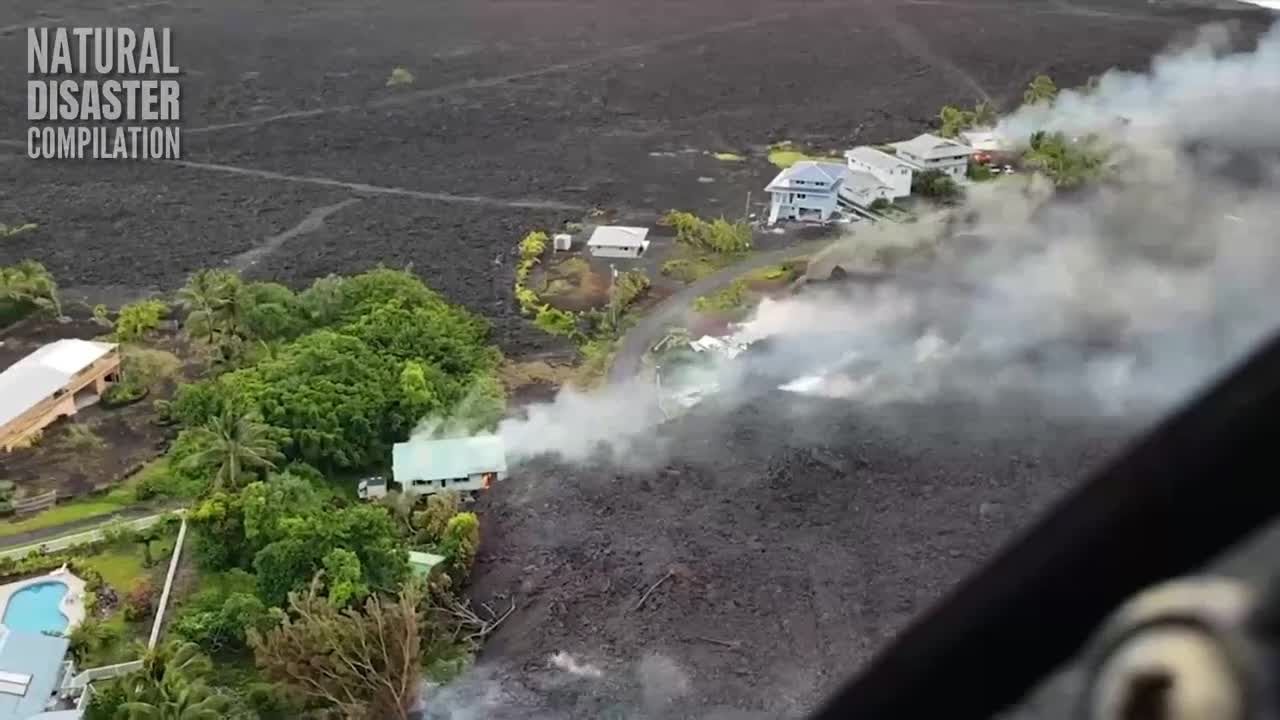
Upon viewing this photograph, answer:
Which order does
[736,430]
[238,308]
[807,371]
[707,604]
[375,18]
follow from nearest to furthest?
[707,604]
[736,430]
[807,371]
[238,308]
[375,18]

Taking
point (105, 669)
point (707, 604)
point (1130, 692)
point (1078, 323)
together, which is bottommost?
point (105, 669)

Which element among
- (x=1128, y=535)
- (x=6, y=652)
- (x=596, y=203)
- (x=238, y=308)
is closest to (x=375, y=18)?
(x=596, y=203)

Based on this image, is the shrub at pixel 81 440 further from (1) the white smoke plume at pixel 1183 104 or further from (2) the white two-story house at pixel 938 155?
(1) the white smoke plume at pixel 1183 104

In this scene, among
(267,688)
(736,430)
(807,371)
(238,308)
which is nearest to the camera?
(267,688)

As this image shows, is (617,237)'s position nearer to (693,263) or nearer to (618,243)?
(618,243)

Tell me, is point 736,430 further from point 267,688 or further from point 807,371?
point 267,688

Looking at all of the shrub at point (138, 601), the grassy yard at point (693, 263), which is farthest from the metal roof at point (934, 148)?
the shrub at point (138, 601)
